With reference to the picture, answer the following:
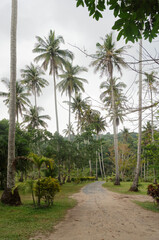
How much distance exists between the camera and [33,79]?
2478 cm

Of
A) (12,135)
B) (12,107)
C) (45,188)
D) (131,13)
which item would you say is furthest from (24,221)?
(131,13)

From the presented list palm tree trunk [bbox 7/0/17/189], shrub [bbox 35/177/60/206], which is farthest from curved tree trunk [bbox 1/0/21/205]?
shrub [bbox 35/177/60/206]

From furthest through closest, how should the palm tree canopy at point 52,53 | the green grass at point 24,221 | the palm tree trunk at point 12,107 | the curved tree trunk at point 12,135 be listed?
the palm tree canopy at point 52,53, the palm tree trunk at point 12,107, the curved tree trunk at point 12,135, the green grass at point 24,221

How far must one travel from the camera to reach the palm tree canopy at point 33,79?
963 inches

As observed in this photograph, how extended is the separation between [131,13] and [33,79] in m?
24.8

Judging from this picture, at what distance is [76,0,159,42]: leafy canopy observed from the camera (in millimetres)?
1620

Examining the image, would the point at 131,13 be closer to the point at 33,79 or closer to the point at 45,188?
the point at 45,188

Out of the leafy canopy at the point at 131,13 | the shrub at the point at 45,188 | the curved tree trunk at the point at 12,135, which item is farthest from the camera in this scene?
the curved tree trunk at the point at 12,135

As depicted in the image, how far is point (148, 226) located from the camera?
14.9 feet

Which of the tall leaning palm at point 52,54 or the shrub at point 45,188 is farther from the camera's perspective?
the tall leaning palm at point 52,54

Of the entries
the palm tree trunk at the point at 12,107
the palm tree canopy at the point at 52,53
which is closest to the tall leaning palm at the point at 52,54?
the palm tree canopy at the point at 52,53

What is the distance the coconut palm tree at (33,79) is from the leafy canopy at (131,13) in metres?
24.2

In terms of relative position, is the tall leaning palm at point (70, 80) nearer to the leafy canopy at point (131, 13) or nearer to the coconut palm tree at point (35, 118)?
the coconut palm tree at point (35, 118)

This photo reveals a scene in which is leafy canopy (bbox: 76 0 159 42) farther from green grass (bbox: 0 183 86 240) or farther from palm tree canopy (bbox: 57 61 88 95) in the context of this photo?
palm tree canopy (bbox: 57 61 88 95)
